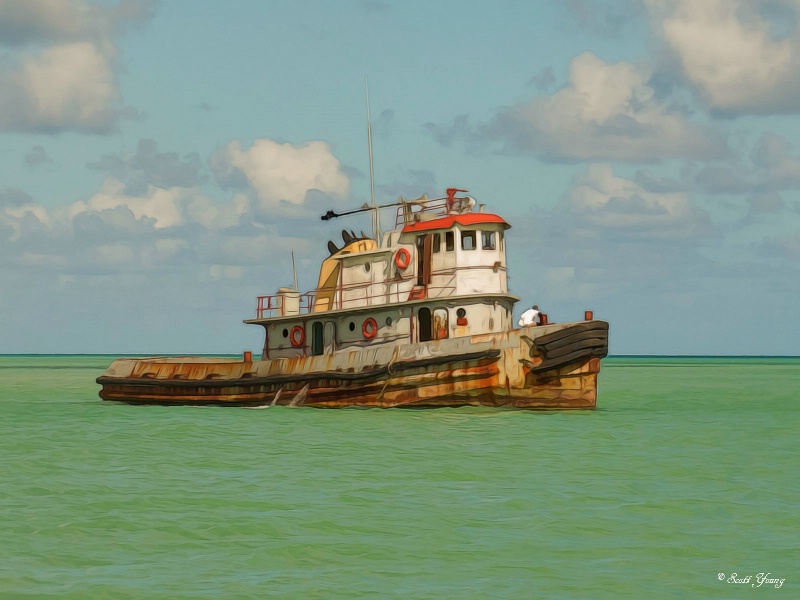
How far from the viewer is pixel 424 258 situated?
2939 centimetres

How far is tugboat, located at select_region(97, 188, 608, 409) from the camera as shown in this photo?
89.8 feet

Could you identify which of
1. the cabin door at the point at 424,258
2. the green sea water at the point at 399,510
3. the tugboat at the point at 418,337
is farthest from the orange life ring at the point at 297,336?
the cabin door at the point at 424,258

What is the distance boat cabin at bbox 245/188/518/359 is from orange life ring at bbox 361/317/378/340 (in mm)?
28

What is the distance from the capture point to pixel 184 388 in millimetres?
33656

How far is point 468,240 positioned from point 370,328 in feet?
12.2

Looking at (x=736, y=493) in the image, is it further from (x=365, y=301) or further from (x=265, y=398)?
(x=265, y=398)

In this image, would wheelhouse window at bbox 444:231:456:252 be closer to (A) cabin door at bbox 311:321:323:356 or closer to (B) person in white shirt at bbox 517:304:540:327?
(B) person in white shirt at bbox 517:304:540:327

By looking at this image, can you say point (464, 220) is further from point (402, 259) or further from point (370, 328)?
point (370, 328)

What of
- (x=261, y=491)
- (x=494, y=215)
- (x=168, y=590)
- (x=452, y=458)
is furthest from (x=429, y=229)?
(x=168, y=590)
